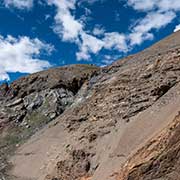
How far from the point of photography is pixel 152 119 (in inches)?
976

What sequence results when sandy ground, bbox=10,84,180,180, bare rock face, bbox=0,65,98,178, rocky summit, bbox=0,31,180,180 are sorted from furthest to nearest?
bare rock face, bbox=0,65,98,178
sandy ground, bbox=10,84,180,180
rocky summit, bbox=0,31,180,180

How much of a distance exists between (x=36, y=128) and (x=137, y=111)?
18.9 metres

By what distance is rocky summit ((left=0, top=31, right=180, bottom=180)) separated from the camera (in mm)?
16750

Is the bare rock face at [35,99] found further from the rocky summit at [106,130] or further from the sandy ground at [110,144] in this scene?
the sandy ground at [110,144]

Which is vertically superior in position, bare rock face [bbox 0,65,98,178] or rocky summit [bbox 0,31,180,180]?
bare rock face [bbox 0,65,98,178]

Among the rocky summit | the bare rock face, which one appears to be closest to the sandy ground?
the rocky summit

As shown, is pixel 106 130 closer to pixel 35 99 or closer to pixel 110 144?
pixel 110 144

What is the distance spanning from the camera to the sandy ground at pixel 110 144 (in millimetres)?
22141

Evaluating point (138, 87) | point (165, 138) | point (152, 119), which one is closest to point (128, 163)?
point (165, 138)

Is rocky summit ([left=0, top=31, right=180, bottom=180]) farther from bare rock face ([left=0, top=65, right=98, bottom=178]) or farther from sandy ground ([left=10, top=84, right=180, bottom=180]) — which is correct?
bare rock face ([left=0, top=65, right=98, bottom=178])

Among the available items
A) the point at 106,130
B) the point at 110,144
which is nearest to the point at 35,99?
the point at 106,130

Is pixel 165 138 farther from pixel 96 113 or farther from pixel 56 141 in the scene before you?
pixel 56 141

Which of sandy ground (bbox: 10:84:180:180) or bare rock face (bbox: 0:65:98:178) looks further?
bare rock face (bbox: 0:65:98:178)

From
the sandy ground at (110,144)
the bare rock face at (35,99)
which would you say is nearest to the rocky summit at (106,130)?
the sandy ground at (110,144)
